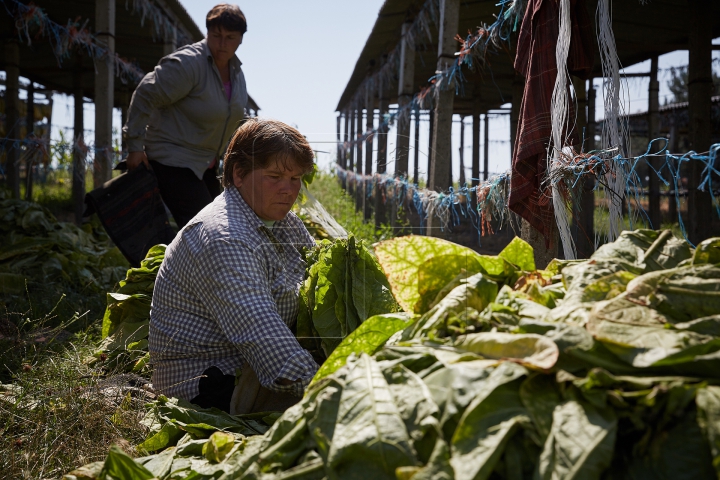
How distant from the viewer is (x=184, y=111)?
14.7 feet

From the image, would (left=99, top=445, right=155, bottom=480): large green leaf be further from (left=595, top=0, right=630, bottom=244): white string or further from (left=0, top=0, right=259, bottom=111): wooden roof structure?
(left=0, top=0, right=259, bottom=111): wooden roof structure

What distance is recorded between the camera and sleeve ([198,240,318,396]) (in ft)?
6.73

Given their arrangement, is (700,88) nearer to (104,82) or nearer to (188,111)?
(188,111)

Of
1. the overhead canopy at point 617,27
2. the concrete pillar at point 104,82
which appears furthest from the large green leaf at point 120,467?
the concrete pillar at point 104,82

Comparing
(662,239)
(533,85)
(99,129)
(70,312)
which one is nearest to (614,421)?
(662,239)

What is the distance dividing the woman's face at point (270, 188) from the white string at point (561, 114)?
3.86 ft

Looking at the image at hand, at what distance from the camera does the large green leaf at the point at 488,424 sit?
1.09 metres

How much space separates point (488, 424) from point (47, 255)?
223 inches

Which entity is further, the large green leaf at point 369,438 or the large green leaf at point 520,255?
the large green leaf at point 520,255

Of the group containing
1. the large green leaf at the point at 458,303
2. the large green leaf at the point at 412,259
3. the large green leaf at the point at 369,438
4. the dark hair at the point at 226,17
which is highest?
the dark hair at the point at 226,17

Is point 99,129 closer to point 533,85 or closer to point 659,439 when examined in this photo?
point 533,85

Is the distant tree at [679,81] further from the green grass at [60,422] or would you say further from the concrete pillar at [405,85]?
the green grass at [60,422]

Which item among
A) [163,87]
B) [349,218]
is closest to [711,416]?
[163,87]

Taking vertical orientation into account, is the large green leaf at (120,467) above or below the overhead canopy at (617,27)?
below
